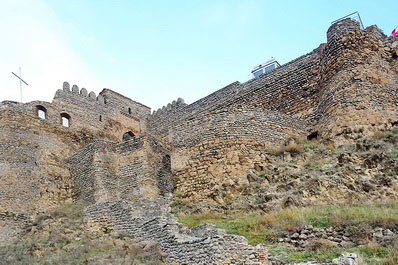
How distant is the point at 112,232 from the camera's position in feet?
48.6

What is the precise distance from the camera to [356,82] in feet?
54.5

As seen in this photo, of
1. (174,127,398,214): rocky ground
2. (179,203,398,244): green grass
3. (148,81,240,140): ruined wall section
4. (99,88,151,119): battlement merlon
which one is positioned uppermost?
(99,88,151,119): battlement merlon

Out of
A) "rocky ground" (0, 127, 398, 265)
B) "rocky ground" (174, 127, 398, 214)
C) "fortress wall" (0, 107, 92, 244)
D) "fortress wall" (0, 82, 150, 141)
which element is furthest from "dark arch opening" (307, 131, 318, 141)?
"fortress wall" (0, 82, 150, 141)

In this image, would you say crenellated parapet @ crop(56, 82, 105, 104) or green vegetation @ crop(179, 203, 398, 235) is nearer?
green vegetation @ crop(179, 203, 398, 235)

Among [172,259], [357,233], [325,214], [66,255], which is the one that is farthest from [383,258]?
[66,255]

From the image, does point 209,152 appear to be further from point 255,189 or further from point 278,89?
point 278,89

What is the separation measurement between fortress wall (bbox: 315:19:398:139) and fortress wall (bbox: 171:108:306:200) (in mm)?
1416

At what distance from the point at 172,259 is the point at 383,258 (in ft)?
15.2

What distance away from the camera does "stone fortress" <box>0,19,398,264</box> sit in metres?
15.7

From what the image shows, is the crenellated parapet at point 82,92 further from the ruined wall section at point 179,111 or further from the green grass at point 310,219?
the green grass at point 310,219

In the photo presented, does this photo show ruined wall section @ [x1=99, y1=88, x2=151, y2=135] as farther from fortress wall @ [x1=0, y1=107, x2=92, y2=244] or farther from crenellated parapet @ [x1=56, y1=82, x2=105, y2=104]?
fortress wall @ [x1=0, y1=107, x2=92, y2=244]

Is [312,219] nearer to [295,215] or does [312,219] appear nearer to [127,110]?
[295,215]

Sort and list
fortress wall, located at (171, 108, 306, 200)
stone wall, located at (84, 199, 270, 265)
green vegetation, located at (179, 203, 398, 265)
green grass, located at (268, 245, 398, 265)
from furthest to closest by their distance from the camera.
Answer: fortress wall, located at (171, 108, 306, 200)
stone wall, located at (84, 199, 270, 265)
green vegetation, located at (179, 203, 398, 265)
green grass, located at (268, 245, 398, 265)

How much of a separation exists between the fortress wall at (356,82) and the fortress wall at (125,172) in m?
5.03
